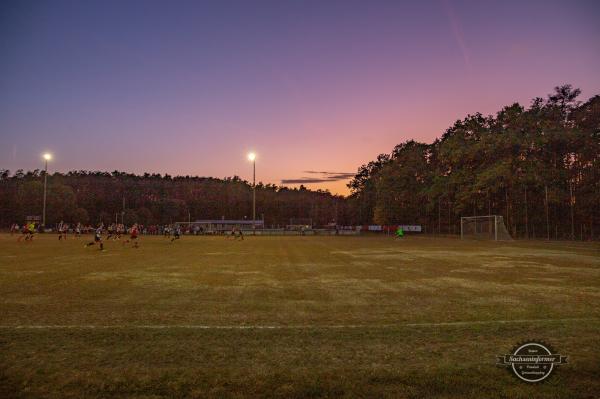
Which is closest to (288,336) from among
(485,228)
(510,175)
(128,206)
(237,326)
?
(237,326)

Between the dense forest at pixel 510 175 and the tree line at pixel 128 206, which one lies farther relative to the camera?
the tree line at pixel 128 206

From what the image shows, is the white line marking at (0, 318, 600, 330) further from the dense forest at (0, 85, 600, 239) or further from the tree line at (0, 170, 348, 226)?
the tree line at (0, 170, 348, 226)

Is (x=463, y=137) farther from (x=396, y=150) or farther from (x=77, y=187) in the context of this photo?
(x=77, y=187)

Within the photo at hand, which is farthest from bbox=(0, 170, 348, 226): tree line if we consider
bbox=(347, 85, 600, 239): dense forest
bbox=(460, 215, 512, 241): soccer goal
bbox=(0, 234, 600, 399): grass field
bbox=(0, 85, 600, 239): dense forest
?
bbox=(0, 234, 600, 399): grass field

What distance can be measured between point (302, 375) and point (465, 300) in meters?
6.88

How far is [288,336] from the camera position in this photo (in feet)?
23.5

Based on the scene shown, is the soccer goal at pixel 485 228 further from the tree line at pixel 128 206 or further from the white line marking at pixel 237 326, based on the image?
the tree line at pixel 128 206

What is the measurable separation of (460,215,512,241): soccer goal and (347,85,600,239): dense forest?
15.8 ft

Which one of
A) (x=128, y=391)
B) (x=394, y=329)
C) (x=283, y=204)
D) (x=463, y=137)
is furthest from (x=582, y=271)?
(x=283, y=204)

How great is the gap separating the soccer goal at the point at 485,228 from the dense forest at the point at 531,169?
15.8ft

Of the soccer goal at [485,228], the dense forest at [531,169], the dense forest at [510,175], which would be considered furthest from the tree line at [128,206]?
the soccer goal at [485,228]

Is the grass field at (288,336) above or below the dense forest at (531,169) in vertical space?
below

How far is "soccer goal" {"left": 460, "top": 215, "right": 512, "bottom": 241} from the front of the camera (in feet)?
173

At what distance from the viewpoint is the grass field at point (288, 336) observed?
500 centimetres
